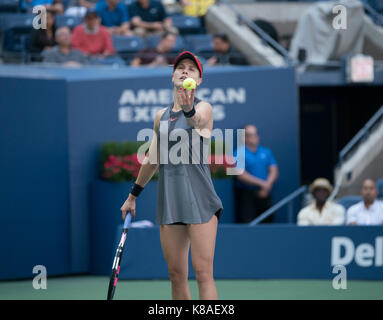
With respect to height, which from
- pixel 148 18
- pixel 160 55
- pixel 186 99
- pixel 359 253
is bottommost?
pixel 359 253

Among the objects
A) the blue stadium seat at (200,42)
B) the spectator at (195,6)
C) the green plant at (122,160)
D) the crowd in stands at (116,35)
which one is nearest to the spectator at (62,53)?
the crowd in stands at (116,35)

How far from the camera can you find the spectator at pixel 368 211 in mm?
10266

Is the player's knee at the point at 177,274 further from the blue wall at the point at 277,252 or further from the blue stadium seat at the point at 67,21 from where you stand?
the blue stadium seat at the point at 67,21

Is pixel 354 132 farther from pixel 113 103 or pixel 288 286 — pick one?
pixel 288 286

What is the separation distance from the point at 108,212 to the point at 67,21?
12.4 feet

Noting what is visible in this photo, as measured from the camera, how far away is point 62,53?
1177 cm

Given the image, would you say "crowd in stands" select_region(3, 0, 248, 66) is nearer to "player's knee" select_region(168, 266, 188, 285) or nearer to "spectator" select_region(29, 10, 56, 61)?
"spectator" select_region(29, 10, 56, 61)

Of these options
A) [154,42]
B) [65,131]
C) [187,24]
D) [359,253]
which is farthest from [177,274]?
[187,24]

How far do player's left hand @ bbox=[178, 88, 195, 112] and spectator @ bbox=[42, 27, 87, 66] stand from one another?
6.99m

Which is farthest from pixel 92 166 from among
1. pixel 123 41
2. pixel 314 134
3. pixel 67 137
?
pixel 314 134

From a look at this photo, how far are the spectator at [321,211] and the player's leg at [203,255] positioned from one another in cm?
524

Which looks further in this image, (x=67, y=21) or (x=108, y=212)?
(x=67, y=21)

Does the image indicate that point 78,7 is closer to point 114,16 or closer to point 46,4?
point 114,16

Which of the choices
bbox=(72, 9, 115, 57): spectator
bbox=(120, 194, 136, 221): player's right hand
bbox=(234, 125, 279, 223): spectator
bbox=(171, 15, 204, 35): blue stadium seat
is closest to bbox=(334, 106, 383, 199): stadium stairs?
bbox=(234, 125, 279, 223): spectator
